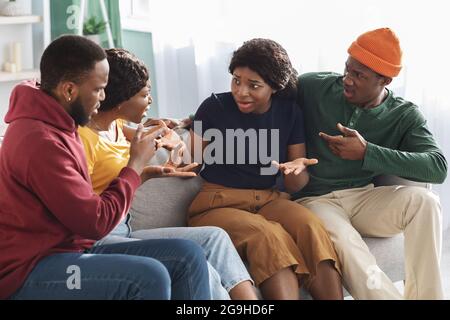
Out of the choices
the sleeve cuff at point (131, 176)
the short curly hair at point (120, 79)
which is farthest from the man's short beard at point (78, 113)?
the short curly hair at point (120, 79)

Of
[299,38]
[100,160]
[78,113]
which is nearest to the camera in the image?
[78,113]

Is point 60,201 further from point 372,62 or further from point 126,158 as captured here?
point 372,62

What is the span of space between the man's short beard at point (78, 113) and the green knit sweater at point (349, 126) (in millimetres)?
884

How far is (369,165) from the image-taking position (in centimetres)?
255

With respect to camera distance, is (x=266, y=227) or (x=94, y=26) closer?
(x=266, y=227)

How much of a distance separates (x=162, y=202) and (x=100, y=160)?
0.35 metres

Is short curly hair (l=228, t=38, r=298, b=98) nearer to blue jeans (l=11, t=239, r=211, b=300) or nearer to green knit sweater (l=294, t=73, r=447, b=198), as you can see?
green knit sweater (l=294, t=73, r=447, b=198)

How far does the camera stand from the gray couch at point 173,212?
2.59 metres

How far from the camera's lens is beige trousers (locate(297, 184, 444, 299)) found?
7.91 feet

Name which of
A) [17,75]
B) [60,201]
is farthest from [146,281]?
[17,75]

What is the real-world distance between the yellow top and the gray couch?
10.4 inches

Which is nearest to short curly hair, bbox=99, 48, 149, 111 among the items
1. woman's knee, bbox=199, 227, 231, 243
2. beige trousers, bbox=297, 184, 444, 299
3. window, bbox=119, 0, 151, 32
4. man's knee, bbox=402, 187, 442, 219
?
woman's knee, bbox=199, 227, 231, 243

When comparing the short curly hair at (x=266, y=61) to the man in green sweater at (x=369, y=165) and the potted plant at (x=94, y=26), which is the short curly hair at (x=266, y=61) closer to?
the man in green sweater at (x=369, y=165)
